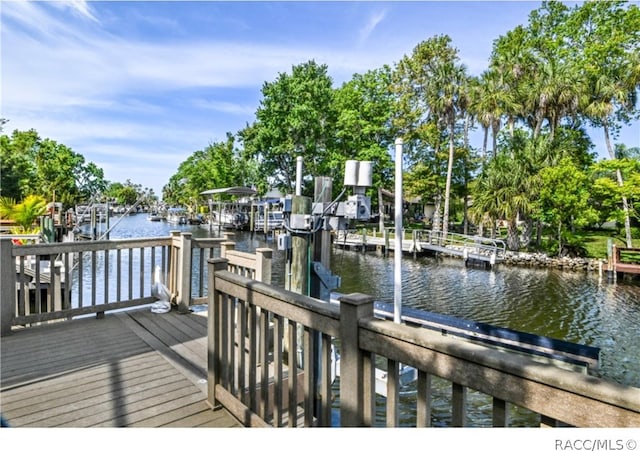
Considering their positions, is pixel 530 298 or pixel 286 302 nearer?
pixel 286 302

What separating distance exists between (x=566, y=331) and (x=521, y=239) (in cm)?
1185

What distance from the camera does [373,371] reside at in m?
1.46

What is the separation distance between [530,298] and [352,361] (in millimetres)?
11029

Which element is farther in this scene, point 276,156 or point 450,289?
point 276,156

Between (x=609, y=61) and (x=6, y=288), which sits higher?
(x=609, y=61)

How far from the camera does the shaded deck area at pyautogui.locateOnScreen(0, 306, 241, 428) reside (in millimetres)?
2271

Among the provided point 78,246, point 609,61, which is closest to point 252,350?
point 78,246

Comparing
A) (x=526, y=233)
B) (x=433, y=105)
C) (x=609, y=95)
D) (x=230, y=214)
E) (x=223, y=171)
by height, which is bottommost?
(x=526, y=233)

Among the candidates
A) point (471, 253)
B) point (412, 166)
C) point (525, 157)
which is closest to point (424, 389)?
point (471, 253)

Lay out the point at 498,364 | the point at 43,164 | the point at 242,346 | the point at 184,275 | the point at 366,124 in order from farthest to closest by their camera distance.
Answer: the point at 43,164 < the point at 366,124 < the point at 184,275 < the point at 242,346 < the point at 498,364

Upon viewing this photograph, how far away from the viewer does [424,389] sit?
1.28 meters

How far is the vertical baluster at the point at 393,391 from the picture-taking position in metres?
1.38

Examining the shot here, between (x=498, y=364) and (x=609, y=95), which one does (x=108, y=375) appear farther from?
(x=609, y=95)
